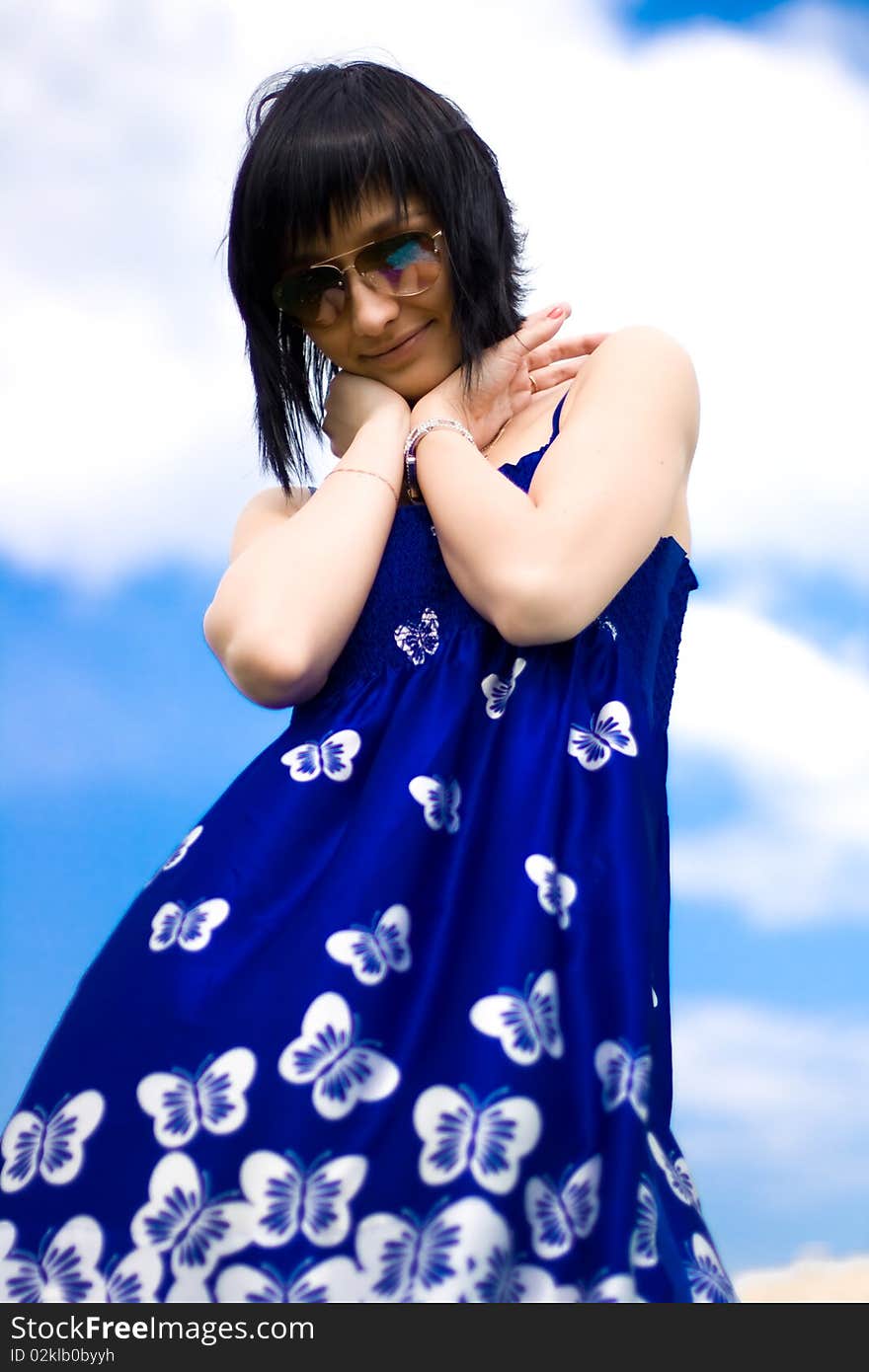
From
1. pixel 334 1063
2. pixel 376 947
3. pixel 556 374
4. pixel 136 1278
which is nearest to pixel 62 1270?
pixel 136 1278

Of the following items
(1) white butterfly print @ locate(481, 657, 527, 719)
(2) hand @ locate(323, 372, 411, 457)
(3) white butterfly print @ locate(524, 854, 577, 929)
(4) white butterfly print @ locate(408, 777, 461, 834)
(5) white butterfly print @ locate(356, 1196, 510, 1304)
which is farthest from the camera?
(2) hand @ locate(323, 372, 411, 457)

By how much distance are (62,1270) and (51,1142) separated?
145 millimetres

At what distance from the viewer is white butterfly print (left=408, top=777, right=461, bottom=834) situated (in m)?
1.68

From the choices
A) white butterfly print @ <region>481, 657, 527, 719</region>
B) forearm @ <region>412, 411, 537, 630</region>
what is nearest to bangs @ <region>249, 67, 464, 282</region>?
forearm @ <region>412, 411, 537, 630</region>

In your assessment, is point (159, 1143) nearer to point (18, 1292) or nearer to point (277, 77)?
point (18, 1292)

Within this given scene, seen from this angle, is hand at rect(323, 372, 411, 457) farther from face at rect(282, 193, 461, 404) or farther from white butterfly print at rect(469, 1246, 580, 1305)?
white butterfly print at rect(469, 1246, 580, 1305)

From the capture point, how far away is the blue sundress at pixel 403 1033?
1.42 meters

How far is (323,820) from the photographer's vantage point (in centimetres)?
178

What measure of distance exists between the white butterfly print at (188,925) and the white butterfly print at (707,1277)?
2.04ft

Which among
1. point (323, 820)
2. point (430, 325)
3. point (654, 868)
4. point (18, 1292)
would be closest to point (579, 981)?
point (654, 868)

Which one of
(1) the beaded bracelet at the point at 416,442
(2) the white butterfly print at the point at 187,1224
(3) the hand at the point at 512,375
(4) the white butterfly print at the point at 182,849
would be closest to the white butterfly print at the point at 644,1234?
(2) the white butterfly print at the point at 187,1224

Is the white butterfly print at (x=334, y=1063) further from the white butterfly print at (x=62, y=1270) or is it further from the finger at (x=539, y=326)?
the finger at (x=539, y=326)

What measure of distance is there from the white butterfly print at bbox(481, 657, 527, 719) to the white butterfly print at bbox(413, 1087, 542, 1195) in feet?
1.62

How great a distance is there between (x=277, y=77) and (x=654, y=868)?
133 centimetres
